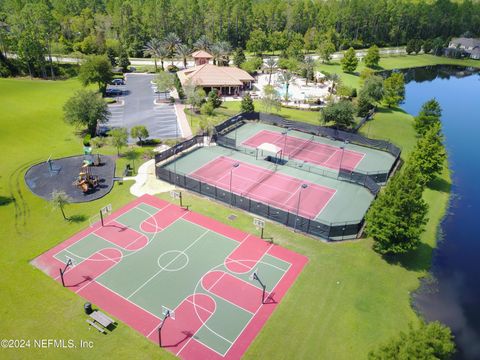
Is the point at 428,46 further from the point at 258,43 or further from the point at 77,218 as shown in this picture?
the point at 77,218

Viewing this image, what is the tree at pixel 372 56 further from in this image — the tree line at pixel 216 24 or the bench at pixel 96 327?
the bench at pixel 96 327

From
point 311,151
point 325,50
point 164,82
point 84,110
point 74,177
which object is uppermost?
point 325,50

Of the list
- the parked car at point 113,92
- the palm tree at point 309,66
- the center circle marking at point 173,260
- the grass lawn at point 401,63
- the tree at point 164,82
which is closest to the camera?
the center circle marking at point 173,260

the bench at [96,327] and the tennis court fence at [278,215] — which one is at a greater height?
the tennis court fence at [278,215]

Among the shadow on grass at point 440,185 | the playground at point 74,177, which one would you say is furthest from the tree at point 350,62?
the playground at point 74,177

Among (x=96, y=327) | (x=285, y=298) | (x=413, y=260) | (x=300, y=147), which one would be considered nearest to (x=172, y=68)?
(x=300, y=147)

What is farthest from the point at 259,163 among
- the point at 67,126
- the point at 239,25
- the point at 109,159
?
the point at 239,25

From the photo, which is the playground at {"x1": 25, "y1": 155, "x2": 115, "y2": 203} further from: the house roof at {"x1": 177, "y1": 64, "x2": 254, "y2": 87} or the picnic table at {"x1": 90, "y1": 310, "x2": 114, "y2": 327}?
the house roof at {"x1": 177, "y1": 64, "x2": 254, "y2": 87}
